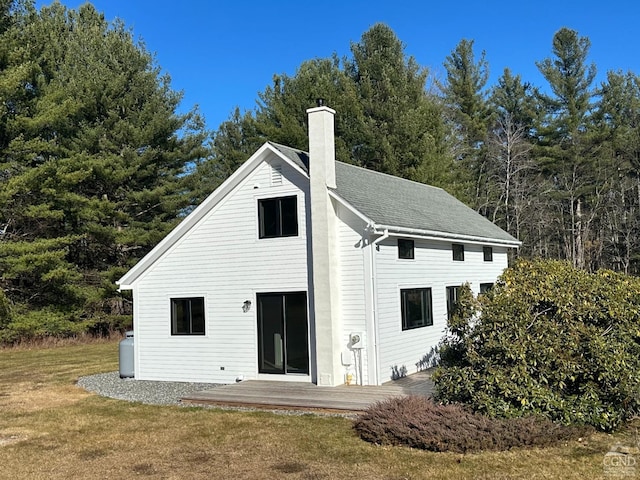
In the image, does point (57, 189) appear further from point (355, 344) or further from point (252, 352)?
point (355, 344)

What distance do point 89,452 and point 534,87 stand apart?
1569 inches

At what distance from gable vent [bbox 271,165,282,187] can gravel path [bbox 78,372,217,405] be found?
191 inches

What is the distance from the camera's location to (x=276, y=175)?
13.7 meters

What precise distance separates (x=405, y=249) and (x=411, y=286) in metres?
0.88

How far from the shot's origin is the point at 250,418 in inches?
389

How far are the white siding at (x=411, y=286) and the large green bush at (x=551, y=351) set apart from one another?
360 cm

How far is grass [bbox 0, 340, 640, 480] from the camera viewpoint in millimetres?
6832

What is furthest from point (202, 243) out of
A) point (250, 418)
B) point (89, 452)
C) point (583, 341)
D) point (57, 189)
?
point (57, 189)

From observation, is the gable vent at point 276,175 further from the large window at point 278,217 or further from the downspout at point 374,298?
the downspout at point 374,298

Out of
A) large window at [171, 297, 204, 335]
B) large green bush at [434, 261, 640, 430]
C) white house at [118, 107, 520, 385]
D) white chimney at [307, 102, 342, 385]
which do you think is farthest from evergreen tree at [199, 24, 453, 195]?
large green bush at [434, 261, 640, 430]

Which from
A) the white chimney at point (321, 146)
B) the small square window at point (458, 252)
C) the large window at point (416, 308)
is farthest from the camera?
the small square window at point (458, 252)

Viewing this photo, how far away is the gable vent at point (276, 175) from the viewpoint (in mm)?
13617

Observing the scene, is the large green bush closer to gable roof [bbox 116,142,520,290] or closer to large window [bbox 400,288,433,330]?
gable roof [bbox 116,142,520,290]

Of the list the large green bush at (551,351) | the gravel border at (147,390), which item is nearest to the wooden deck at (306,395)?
the gravel border at (147,390)
